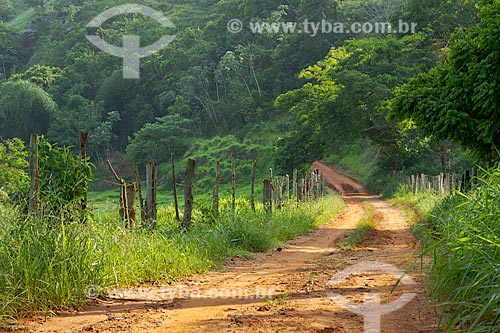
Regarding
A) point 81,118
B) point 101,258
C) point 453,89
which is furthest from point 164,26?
point 101,258

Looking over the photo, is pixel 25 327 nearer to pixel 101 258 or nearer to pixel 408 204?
pixel 101 258

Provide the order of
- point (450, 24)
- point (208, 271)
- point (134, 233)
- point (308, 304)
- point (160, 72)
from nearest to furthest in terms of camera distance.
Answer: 1. point (308, 304)
2. point (134, 233)
3. point (208, 271)
4. point (450, 24)
5. point (160, 72)

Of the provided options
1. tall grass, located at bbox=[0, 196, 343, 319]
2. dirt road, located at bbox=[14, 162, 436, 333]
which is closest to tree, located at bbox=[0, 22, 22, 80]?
tall grass, located at bbox=[0, 196, 343, 319]

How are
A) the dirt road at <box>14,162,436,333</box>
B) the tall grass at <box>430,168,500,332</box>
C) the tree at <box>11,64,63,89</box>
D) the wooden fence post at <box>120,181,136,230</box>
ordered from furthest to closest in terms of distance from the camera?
1. the tree at <box>11,64,63,89</box>
2. the wooden fence post at <box>120,181,136,230</box>
3. the dirt road at <box>14,162,436,333</box>
4. the tall grass at <box>430,168,500,332</box>

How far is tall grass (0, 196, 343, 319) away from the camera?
6.23 metres

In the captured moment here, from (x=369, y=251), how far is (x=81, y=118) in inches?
2230

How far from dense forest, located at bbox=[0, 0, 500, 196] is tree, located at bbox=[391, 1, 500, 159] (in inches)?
651

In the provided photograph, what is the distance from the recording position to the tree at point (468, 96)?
42.6 ft

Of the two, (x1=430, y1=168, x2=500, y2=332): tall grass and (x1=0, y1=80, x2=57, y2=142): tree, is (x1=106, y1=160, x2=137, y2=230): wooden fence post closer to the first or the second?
(x1=430, y1=168, x2=500, y2=332): tall grass

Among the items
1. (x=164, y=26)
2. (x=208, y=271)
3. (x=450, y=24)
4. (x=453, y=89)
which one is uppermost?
(x=164, y=26)

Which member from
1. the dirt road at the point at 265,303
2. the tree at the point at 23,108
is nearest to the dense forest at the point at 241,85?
the tree at the point at 23,108

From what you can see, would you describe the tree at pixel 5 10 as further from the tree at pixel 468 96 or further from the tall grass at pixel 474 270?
the tall grass at pixel 474 270

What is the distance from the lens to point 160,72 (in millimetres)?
69375

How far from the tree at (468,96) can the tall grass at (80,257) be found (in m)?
5.75
